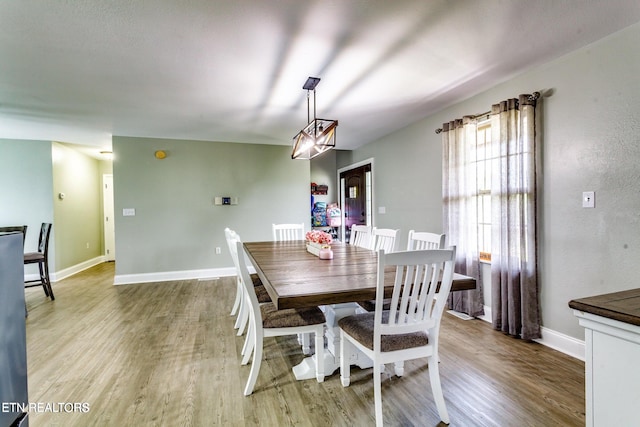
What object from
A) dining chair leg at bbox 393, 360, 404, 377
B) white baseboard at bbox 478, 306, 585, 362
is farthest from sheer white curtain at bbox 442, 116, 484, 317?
dining chair leg at bbox 393, 360, 404, 377

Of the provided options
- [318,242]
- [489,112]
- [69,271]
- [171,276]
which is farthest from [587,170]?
[69,271]

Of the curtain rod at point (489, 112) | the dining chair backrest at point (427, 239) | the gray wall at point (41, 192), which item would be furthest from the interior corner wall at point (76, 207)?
the curtain rod at point (489, 112)

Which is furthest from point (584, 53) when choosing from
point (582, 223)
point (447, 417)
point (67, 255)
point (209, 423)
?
point (67, 255)

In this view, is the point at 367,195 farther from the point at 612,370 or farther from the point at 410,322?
the point at 612,370

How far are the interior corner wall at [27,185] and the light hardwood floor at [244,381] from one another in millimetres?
2586

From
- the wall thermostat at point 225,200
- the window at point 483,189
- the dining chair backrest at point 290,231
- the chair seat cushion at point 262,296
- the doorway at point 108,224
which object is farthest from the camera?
the doorway at point 108,224

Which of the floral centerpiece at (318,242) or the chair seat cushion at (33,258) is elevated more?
the floral centerpiece at (318,242)

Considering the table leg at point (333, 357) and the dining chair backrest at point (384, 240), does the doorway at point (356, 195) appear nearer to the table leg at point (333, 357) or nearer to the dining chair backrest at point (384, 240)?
the dining chair backrest at point (384, 240)

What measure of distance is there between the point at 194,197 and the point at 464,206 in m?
4.23

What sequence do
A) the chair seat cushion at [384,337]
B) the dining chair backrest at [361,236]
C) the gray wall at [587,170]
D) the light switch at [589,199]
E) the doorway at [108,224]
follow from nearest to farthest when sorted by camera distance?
the chair seat cushion at [384,337]
the gray wall at [587,170]
the light switch at [589,199]
the dining chair backrest at [361,236]
the doorway at [108,224]

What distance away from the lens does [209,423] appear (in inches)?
63.5

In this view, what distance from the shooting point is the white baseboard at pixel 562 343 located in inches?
88.3

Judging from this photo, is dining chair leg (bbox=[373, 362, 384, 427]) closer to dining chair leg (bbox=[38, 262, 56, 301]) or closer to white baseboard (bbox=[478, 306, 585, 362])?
white baseboard (bbox=[478, 306, 585, 362])

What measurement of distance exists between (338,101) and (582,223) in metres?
2.48
